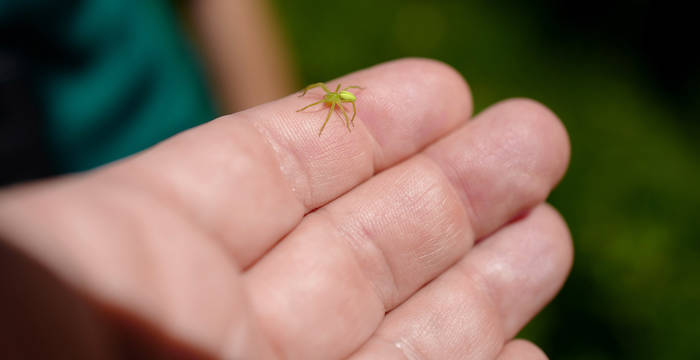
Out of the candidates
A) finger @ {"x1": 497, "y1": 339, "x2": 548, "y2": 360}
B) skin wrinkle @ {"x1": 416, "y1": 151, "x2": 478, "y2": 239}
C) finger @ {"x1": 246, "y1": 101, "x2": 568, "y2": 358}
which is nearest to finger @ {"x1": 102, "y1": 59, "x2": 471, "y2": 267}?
finger @ {"x1": 246, "y1": 101, "x2": 568, "y2": 358}

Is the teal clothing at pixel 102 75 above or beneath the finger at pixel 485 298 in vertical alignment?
above

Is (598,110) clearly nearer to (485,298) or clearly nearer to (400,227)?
(485,298)

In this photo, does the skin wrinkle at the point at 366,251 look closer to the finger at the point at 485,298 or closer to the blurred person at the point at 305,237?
the blurred person at the point at 305,237

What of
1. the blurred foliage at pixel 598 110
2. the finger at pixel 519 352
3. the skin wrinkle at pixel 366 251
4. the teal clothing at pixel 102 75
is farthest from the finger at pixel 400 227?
the teal clothing at pixel 102 75

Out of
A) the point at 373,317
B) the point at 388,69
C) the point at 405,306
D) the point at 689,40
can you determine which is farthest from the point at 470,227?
the point at 689,40

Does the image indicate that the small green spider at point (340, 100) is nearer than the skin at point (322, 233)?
No

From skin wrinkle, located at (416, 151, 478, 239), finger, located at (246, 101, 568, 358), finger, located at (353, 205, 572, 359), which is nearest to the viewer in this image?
finger, located at (246, 101, 568, 358)

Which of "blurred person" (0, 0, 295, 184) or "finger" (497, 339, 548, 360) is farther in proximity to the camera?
"blurred person" (0, 0, 295, 184)

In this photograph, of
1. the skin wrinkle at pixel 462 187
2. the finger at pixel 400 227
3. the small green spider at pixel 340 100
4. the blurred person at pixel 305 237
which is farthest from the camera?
the skin wrinkle at pixel 462 187

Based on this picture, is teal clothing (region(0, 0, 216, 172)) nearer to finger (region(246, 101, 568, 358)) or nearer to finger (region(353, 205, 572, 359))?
finger (region(246, 101, 568, 358))
